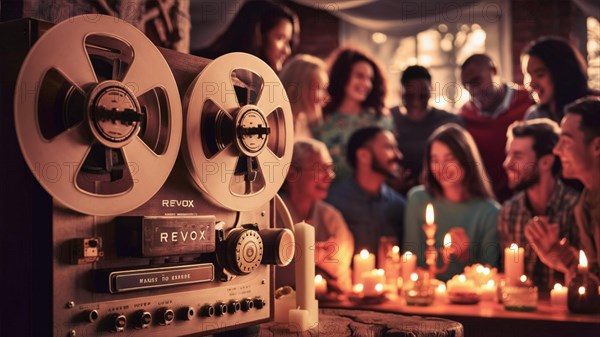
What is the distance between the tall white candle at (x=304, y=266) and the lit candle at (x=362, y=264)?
1.35 meters

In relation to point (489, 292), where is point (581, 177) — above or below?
above

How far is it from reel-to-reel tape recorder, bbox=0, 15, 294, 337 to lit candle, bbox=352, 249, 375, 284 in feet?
4.64

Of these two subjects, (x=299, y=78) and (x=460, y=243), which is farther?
(x=299, y=78)

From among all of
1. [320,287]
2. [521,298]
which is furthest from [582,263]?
[320,287]

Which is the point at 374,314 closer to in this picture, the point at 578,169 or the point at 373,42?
the point at 578,169

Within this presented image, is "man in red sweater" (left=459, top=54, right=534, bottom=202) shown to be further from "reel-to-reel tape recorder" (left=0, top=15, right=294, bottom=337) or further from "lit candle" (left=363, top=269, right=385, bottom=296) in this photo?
"reel-to-reel tape recorder" (left=0, top=15, right=294, bottom=337)

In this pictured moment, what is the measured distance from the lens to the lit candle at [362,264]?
2.56 meters

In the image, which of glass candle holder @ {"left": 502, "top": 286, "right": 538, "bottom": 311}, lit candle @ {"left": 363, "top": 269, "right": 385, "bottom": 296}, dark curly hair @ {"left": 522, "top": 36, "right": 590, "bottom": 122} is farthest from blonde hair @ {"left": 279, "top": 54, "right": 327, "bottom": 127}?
glass candle holder @ {"left": 502, "top": 286, "right": 538, "bottom": 311}

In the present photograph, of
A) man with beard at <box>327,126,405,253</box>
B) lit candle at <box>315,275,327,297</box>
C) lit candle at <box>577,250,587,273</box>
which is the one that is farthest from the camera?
man with beard at <box>327,126,405,253</box>

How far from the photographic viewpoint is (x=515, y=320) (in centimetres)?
204

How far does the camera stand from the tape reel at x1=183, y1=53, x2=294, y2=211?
1.05 m

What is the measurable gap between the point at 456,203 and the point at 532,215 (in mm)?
293

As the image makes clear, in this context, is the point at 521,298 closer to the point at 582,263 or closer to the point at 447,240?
the point at 582,263

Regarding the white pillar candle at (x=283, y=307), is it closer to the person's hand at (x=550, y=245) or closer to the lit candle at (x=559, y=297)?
the lit candle at (x=559, y=297)
